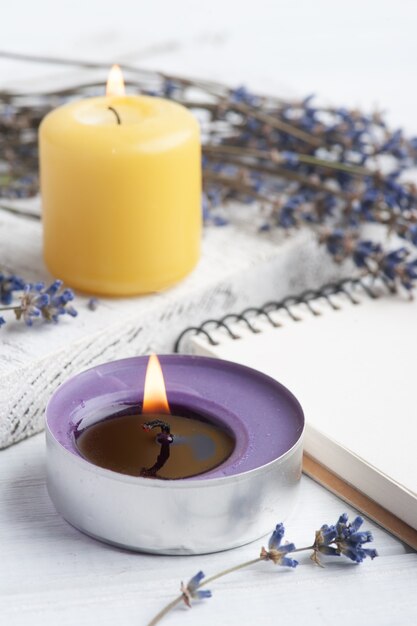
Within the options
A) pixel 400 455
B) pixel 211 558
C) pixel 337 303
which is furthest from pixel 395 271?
pixel 211 558

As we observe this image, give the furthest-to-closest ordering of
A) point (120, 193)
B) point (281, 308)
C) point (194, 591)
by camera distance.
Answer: point (281, 308), point (120, 193), point (194, 591)

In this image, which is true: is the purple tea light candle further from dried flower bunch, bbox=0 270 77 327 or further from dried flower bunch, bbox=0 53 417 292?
dried flower bunch, bbox=0 53 417 292

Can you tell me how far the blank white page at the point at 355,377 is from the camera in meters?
0.70

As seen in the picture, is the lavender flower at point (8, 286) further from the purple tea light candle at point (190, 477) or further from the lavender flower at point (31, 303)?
the purple tea light candle at point (190, 477)

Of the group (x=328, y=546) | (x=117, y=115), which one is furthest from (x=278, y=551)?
(x=117, y=115)

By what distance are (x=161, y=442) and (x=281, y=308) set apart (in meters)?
0.30

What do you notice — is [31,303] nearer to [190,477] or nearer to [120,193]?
[120,193]

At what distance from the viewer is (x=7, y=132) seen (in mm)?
1119

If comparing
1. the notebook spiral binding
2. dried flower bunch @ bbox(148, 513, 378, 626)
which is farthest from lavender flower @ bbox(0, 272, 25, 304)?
dried flower bunch @ bbox(148, 513, 378, 626)

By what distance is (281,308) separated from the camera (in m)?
0.94

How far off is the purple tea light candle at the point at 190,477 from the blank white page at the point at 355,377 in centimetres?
5

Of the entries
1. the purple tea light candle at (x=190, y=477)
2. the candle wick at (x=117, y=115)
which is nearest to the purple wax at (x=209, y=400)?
the purple tea light candle at (x=190, y=477)

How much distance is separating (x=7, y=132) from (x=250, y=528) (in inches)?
24.9

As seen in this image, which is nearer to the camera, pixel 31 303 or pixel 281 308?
pixel 31 303
